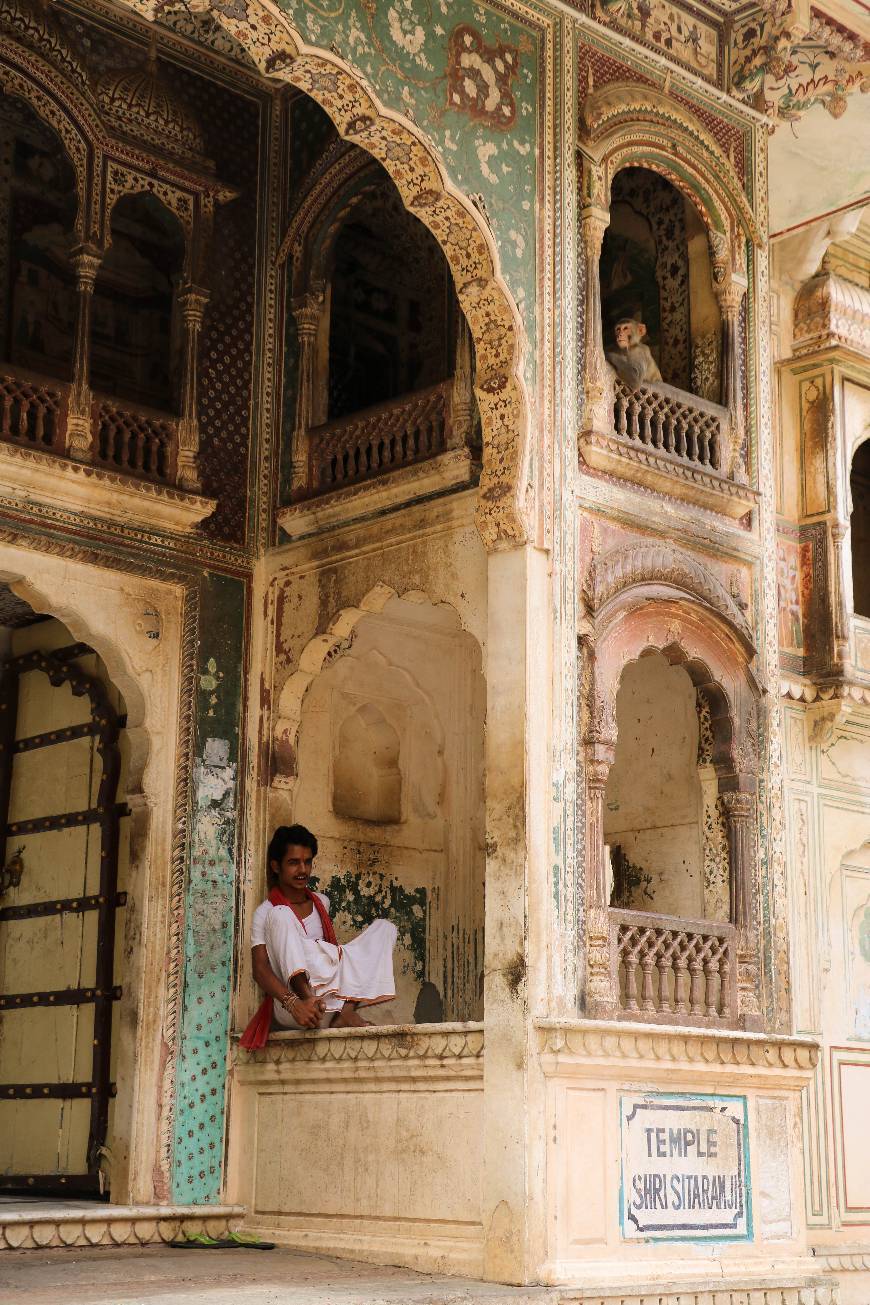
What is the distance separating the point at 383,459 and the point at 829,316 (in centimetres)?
344

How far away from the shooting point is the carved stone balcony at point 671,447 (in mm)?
8164

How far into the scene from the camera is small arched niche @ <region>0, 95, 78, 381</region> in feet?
31.3

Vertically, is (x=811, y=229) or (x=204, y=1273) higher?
(x=811, y=229)

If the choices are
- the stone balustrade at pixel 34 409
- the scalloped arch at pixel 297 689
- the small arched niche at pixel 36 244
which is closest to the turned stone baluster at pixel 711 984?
the scalloped arch at pixel 297 689

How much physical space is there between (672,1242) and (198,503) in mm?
4222

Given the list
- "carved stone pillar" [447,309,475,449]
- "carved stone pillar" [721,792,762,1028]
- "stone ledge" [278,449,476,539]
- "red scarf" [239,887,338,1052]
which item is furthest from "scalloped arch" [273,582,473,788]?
"carved stone pillar" [721,792,762,1028]

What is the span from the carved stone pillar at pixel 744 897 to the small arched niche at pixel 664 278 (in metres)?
2.11

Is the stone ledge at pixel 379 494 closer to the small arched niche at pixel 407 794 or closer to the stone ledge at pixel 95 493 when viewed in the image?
the stone ledge at pixel 95 493

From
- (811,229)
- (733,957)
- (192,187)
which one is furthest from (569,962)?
(811,229)

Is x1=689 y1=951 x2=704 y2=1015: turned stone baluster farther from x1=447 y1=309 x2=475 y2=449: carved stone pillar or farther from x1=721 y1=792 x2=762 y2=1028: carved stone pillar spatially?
x1=447 y1=309 x2=475 y2=449: carved stone pillar

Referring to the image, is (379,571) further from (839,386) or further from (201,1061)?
(839,386)

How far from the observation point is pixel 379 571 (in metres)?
8.73

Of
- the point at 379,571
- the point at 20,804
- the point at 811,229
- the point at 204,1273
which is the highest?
the point at 811,229

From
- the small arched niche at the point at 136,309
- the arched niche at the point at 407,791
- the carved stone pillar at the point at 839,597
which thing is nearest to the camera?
the arched niche at the point at 407,791
